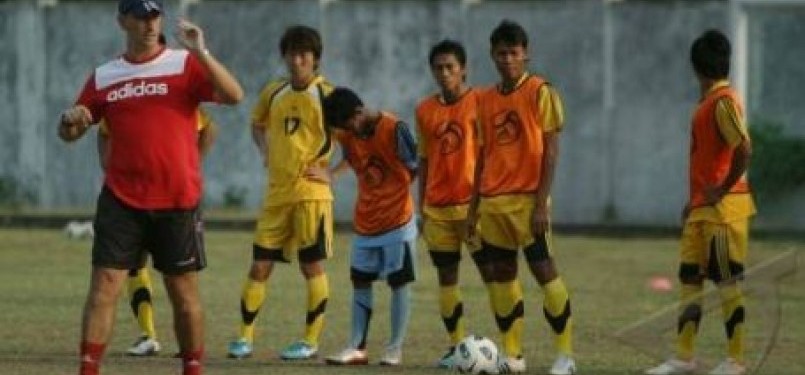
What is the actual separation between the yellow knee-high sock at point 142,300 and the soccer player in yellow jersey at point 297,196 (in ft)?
1.97

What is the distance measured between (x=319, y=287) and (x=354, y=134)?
1.15m

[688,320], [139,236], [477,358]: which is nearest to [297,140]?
[477,358]

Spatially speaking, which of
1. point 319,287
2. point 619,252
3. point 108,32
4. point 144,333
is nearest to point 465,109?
point 319,287

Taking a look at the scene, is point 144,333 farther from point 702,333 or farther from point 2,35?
point 2,35

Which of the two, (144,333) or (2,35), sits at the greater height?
(2,35)

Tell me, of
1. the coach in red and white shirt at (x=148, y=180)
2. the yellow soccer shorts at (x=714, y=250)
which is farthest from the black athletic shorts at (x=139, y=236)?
the yellow soccer shorts at (x=714, y=250)

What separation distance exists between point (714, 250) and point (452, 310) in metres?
1.81

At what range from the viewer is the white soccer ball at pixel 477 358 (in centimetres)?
1300

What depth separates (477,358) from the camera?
13023 mm

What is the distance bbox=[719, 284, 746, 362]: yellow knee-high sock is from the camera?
13.0 metres

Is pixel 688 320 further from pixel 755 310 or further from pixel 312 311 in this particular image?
pixel 312 311

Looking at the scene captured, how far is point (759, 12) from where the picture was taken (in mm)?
31672

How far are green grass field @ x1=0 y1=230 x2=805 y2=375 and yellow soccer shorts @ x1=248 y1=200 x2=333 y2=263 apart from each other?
25.2 inches

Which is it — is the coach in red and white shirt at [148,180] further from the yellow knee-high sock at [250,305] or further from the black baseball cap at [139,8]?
the yellow knee-high sock at [250,305]
